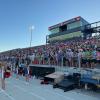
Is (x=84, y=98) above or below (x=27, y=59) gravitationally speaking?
below

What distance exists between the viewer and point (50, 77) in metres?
14.0

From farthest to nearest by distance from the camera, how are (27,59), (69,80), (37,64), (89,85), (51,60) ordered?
(27,59) < (37,64) < (51,60) < (69,80) < (89,85)

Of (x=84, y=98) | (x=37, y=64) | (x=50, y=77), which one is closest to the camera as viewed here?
(x=84, y=98)

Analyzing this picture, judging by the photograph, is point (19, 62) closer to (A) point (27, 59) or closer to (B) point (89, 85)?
(A) point (27, 59)

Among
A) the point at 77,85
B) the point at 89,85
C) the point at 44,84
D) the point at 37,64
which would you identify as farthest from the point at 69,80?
the point at 37,64

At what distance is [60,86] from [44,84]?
215 cm

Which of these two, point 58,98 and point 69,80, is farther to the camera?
point 69,80

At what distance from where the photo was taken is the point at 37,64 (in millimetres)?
18250

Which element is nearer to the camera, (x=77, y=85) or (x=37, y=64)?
(x=77, y=85)

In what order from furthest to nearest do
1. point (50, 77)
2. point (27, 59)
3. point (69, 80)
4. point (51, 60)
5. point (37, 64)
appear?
1. point (27, 59)
2. point (37, 64)
3. point (51, 60)
4. point (50, 77)
5. point (69, 80)

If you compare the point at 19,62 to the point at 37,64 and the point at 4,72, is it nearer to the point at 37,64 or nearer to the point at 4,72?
the point at 37,64

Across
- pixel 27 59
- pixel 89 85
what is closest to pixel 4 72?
pixel 89 85

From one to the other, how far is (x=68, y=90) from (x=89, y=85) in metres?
1.24

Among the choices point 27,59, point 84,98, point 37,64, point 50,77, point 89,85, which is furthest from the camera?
point 27,59
